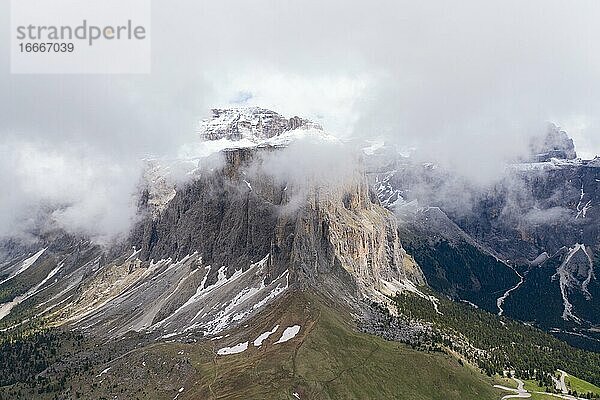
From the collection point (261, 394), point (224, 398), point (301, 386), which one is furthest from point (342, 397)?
point (224, 398)

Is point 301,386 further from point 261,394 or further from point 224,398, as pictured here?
point 224,398

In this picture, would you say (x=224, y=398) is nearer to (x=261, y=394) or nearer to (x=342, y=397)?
(x=261, y=394)

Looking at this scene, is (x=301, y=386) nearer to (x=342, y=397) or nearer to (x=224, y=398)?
(x=342, y=397)

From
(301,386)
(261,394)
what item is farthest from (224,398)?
(301,386)

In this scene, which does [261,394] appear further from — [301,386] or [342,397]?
[342,397]
